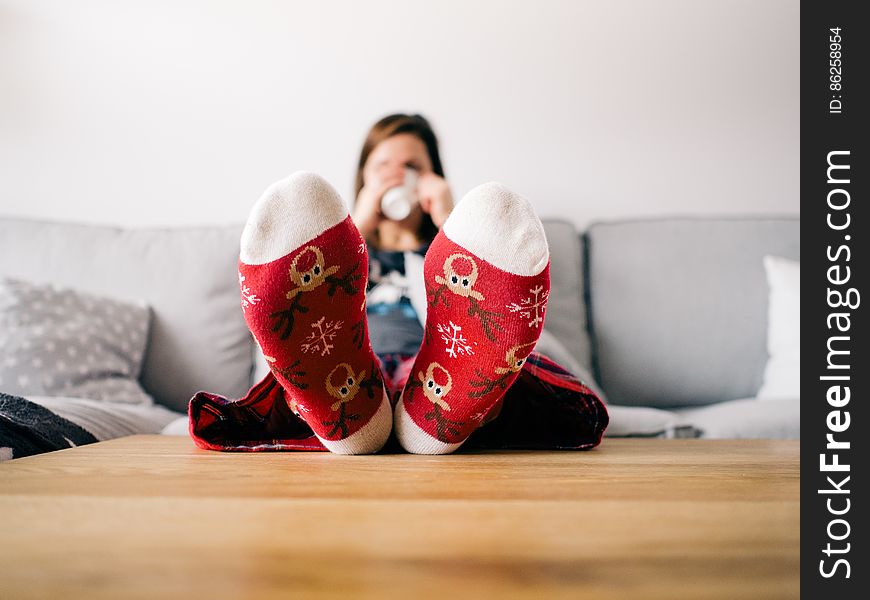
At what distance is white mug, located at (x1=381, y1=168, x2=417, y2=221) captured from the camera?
115 cm

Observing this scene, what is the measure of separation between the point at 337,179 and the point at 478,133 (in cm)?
36

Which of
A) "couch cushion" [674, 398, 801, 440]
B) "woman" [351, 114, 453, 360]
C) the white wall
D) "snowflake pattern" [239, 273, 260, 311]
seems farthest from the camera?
the white wall

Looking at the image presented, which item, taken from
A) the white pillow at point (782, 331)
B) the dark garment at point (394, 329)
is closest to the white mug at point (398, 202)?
the dark garment at point (394, 329)

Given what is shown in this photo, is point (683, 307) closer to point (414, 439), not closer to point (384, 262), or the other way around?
point (384, 262)

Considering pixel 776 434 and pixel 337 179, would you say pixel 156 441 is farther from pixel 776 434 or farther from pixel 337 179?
pixel 337 179

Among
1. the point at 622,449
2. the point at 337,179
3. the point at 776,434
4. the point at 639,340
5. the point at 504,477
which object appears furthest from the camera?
the point at 337,179

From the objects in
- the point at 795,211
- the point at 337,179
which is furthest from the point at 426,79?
the point at 795,211

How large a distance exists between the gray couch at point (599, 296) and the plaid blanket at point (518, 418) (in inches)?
19.7

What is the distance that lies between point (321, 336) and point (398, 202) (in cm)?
65

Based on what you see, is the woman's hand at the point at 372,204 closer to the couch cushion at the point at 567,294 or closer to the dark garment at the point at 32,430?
the couch cushion at the point at 567,294

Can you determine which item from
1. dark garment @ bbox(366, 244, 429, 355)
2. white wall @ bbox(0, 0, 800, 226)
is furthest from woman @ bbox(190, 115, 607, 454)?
white wall @ bbox(0, 0, 800, 226)

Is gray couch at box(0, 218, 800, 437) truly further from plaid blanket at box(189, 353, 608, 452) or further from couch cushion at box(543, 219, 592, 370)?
plaid blanket at box(189, 353, 608, 452)

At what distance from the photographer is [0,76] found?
1563 mm

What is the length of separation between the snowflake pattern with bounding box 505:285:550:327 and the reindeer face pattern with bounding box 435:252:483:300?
0.03 metres
